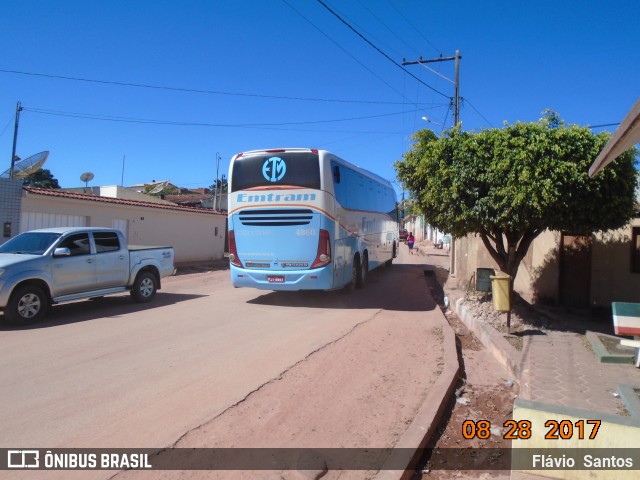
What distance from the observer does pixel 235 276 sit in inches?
412

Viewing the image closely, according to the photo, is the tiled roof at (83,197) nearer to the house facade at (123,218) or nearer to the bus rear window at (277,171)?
the house facade at (123,218)

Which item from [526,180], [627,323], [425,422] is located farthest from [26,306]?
[627,323]

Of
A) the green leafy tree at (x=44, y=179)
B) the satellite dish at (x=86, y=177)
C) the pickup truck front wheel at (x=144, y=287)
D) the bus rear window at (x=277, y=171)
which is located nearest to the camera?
the bus rear window at (x=277, y=171)

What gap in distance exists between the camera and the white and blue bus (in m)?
9.80

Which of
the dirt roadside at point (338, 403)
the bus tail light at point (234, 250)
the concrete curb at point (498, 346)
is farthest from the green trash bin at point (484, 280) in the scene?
the bus tail light at point (234, 250)

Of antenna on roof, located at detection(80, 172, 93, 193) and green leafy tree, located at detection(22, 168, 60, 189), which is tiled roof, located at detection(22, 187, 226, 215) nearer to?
antenna on roof, located at detection(80, 172, 93, 193)

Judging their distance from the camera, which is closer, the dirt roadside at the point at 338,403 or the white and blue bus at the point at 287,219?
the dirt roadside at the point at 338,403

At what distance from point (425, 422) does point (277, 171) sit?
7062 mm

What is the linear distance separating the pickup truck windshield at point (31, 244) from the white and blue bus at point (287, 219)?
12.5ft

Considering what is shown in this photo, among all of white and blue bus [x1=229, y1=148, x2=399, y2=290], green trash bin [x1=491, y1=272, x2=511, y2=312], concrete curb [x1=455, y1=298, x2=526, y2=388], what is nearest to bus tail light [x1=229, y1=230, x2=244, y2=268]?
white and blue bus [x1=229, y1=148, x2=399, y2=290]

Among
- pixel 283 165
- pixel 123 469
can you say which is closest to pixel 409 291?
pixel 283 165

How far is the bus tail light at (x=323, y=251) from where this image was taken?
9797mm

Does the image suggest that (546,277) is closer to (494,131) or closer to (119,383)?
(494,131)

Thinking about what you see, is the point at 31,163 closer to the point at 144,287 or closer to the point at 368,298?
the point at 144,287
